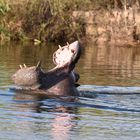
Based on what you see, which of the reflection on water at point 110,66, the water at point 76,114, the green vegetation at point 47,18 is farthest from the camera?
the green vegetation at point 47,18

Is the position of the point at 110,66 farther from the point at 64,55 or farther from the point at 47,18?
the point at 47,18

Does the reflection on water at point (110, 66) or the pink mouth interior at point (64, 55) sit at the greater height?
the pink mouth interior at point (64, 55)

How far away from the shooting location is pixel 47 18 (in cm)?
3192

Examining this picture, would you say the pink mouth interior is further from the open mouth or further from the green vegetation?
the green vegetation

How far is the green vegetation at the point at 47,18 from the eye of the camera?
31.1 metres

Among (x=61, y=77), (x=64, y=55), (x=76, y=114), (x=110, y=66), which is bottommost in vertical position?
(x=110, y=66)

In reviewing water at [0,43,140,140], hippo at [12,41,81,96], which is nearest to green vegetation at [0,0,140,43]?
water at [0,43,140,140]

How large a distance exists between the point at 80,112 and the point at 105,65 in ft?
28.2

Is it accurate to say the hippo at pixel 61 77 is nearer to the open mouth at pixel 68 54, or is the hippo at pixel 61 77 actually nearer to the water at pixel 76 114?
the open mouth at pixel 68 54

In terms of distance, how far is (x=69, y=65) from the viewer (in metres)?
12.7

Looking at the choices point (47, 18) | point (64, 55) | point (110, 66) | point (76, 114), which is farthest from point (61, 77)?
point (47, 18)

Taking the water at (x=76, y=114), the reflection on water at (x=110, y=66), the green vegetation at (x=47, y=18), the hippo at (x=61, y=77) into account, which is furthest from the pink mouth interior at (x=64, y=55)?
the green vegetation at (x=47, y=18)

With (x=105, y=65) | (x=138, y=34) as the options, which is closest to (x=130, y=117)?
(x=105, y=65)

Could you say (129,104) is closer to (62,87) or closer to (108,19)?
(62,87)
